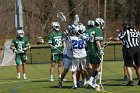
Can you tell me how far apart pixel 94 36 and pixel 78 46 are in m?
0.58

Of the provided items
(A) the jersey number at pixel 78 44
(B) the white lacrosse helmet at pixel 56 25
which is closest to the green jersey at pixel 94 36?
(A) the jersey number at pixel 78 44

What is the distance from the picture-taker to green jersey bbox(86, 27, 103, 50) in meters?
14.9

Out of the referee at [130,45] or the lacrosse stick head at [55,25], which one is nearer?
the referee at [130,45]

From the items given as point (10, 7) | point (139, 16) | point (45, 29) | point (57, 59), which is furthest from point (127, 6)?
point (57, 59)

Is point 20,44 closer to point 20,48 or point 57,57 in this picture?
point 20,48

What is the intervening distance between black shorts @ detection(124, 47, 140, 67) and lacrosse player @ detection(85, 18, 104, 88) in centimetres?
107

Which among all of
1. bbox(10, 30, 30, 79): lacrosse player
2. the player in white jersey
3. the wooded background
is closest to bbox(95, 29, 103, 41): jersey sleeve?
the player in white jersey

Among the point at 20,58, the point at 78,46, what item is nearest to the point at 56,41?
the point at 20,58

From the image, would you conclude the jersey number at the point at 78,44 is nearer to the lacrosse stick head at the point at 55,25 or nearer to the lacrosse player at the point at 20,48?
the lacrosse stick head at the point at 55,25

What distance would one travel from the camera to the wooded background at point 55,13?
2424 inches

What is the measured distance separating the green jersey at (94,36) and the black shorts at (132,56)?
1170mm

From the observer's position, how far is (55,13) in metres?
65.4

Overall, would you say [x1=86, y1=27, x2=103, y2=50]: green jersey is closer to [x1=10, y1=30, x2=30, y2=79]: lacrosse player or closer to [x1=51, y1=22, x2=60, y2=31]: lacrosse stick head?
[x1=51, y1=22, x2=60, y2=31]: lacrosse stick head

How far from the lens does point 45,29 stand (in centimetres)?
6600
